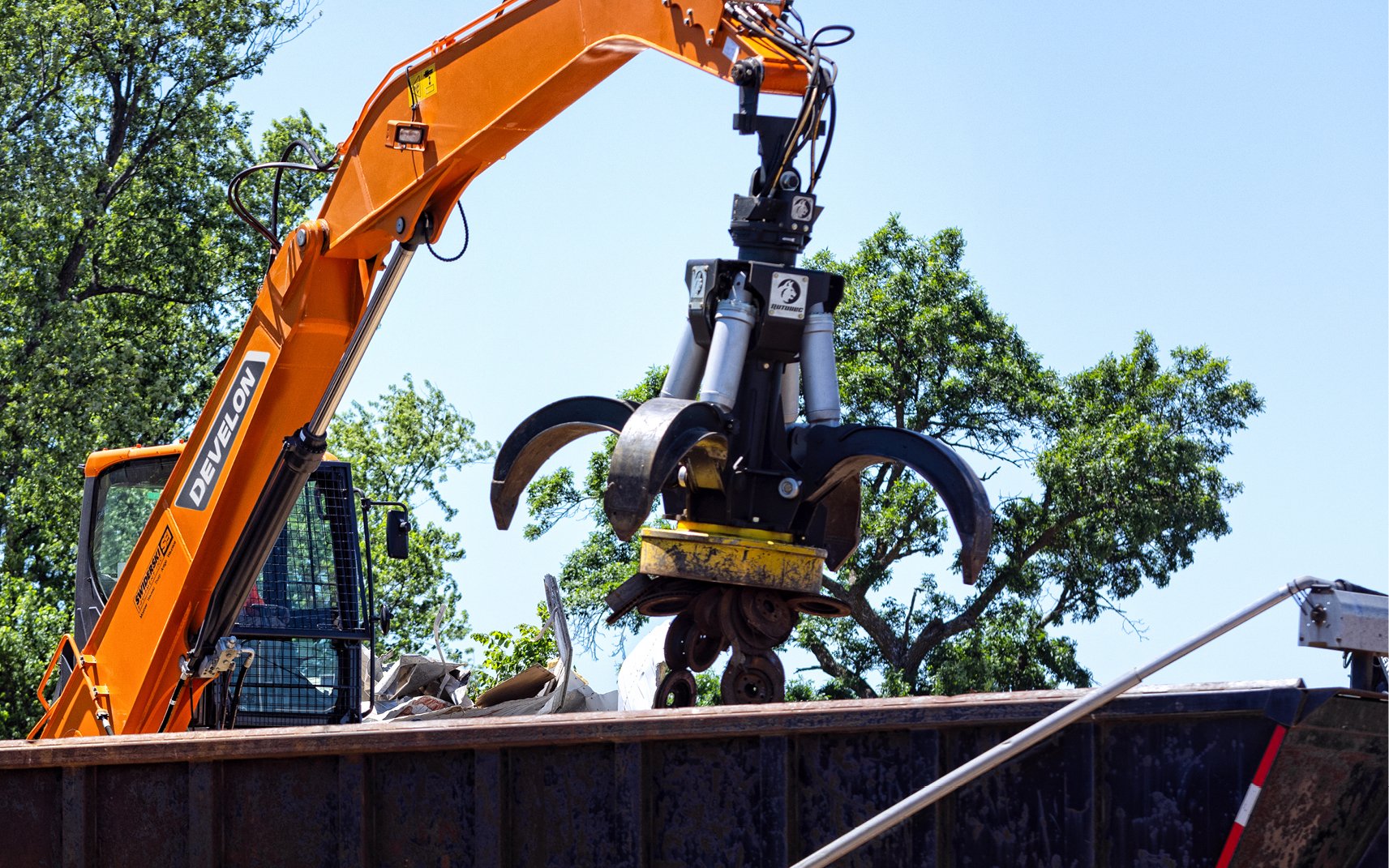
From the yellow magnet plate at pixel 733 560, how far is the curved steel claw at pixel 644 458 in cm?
30

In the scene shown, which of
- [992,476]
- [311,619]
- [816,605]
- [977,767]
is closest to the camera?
[977,767]

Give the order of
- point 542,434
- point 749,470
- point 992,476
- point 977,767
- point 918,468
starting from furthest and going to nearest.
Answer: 1. point 992,476
2. point 542,434
3. point 749,470
4. point 918,468
5. point 977,767

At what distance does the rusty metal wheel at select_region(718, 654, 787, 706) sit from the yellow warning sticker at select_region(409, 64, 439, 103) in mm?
3447

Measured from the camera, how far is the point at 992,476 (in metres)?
19.4

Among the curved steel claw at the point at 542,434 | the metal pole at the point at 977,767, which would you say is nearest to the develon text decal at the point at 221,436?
the curved steel claw at the point at 542,434

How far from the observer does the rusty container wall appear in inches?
174

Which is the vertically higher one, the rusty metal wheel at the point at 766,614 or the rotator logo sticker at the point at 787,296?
the rotator logo sticker at the point at 787,296

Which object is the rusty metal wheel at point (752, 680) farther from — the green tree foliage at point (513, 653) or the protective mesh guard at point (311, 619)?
the green tree foliage at point (513, 653)

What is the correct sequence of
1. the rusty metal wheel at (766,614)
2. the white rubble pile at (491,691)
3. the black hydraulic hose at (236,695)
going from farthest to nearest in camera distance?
the black hydraulic hose at (236,695), the white rubble pile at (491,691), the rusty metal wheel at (766,614)

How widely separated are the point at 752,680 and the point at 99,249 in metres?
19.3

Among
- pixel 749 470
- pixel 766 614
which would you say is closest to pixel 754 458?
pixel 749 470

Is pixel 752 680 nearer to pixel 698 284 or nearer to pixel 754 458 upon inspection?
pixel 754 458

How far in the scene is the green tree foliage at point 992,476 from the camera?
61.2 ft

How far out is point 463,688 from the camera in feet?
47.0
